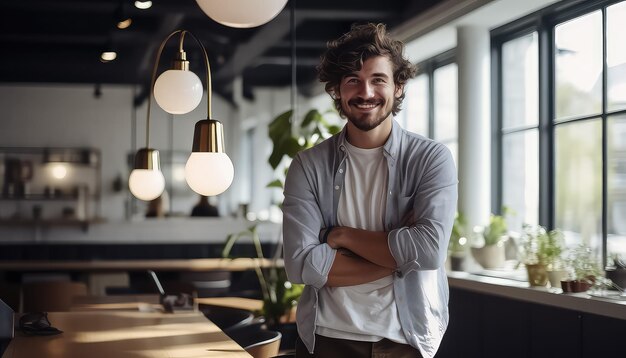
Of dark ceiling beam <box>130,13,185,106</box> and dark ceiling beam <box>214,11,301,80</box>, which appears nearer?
dark ceiling beam <box>214,11,301,80</box>

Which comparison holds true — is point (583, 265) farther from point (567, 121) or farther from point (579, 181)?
point (567, 121)

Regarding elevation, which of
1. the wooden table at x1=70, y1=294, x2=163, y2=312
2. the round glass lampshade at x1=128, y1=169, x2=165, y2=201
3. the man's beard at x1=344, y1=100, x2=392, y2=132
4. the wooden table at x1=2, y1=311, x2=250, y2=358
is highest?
the man's beard at x1=344, y1=100, x2=392, y2=132

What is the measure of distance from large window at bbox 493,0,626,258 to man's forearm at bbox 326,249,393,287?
9.62ft

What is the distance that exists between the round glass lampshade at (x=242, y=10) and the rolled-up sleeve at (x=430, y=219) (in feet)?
2.36

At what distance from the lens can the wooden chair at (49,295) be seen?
6.32 metres

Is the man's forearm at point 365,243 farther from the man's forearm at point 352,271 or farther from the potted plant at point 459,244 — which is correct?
the potted plant at point 459,244

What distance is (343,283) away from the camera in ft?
8.20

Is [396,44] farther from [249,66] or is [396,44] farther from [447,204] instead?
[249,66]

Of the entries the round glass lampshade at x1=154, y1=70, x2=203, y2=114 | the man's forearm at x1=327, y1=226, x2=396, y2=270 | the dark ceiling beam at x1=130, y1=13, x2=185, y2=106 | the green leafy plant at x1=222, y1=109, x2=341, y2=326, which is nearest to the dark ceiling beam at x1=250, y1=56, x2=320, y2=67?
the dark ceiling beam at x1=130, y1=13, x2=185, y2=106

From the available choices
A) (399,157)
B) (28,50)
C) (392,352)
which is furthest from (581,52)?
(28,50)

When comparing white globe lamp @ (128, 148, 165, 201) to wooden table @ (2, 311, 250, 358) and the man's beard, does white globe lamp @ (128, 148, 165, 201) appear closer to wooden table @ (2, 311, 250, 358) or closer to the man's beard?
wooden table @ (2, 311, 250, 358)

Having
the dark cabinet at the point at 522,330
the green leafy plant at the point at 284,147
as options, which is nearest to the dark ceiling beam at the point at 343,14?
the green leafy plant at the point at 284,147

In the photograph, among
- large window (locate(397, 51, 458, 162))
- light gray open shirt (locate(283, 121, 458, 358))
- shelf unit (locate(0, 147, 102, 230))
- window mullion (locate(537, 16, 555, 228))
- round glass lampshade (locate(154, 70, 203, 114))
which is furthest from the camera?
shelf unit (locate(0, 147, 102, 230))

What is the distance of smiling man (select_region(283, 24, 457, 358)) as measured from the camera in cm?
243
